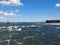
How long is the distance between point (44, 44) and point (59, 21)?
157915 mm

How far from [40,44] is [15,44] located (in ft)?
21.5

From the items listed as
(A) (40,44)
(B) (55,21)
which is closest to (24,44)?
(A) (40,44)

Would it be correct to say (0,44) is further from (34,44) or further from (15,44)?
(34,44)

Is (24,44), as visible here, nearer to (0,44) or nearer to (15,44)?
(15,44)

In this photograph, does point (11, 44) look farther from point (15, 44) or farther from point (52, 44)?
point (52, 44)

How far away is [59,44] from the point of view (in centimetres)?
4288

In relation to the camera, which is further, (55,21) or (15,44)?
(55,21)

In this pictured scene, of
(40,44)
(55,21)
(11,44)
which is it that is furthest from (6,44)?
(55,21)

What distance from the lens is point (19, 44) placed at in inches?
1683

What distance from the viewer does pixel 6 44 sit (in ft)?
140

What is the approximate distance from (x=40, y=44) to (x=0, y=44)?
33.8 ft

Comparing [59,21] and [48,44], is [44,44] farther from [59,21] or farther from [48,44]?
[59,21]

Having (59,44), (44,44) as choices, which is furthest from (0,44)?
(59,44)

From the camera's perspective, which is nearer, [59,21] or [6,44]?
[6,44]
